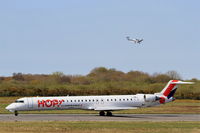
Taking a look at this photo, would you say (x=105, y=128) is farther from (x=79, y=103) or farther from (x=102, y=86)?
(x=102, y=86)

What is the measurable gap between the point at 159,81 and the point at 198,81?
8.70 m

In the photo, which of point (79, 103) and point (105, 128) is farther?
point (79, 103)

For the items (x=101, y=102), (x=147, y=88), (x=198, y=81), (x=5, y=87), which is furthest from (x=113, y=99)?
(x=198, y=81)

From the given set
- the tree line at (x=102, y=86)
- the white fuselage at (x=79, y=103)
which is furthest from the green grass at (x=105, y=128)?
the tree line at (x=102, y=86)

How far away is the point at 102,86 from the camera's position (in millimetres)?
88000

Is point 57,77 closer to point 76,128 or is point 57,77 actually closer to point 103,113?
point 103,113

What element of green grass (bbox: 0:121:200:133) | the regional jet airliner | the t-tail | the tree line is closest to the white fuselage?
the regional jet airliner

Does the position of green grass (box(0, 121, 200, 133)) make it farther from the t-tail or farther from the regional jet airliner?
the t-tail

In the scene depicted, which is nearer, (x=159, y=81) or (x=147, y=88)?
(x=147, y=88)

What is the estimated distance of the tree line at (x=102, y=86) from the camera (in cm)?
8450

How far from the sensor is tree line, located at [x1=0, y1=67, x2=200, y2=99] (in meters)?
84.5

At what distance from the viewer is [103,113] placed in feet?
169

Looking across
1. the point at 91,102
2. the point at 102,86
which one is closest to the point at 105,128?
the point at 91,102

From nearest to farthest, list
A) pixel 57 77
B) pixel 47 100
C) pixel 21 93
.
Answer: pixel 47 100
pixel 21 93
pixel 57 77
